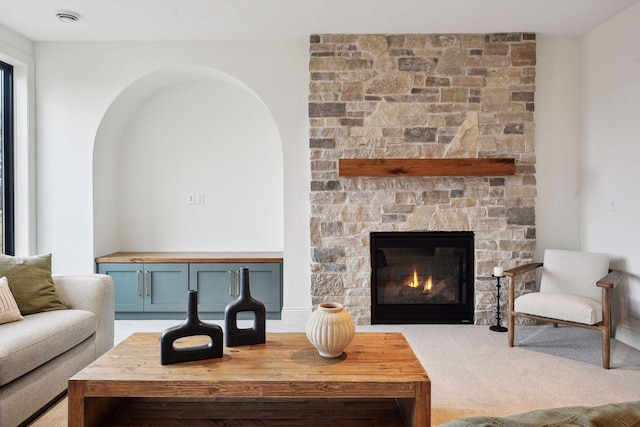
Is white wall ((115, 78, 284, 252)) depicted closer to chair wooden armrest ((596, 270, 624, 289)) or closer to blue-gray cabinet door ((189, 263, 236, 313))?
blue-gray cabinet door ((189, 263, 236, 313))

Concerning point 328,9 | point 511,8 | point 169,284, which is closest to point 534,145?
point 511,8

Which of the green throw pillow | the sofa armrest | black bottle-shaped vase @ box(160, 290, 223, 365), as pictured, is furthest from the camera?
the sofa armrest

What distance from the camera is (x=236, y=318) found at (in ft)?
7.30

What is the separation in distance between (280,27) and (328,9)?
0.54m

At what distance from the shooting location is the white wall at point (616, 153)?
11.3 feet

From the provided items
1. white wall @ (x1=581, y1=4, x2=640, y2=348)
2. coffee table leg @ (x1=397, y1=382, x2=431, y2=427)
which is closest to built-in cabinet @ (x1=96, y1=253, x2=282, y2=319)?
coffee table leg @ (x1=397, y1=382, x2=431, y2=427)

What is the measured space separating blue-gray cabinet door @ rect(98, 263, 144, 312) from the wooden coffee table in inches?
83.7

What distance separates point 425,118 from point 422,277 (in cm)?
146

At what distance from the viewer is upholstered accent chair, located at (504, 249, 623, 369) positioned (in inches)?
121

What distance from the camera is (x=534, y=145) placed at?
410cm

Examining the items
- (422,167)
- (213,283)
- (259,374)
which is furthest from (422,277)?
(259,374)

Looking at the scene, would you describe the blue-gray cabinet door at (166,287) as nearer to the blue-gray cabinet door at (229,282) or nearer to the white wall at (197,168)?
the blue-gray cabinet door at (229,282)

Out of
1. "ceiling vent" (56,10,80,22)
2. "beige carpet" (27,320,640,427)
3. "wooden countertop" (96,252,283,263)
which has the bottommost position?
"beige carpet" (27,320,640,427)

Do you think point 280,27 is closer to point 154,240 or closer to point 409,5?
point 409,5
